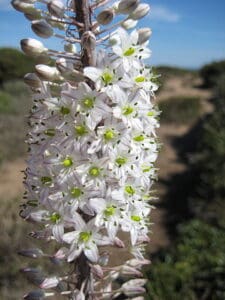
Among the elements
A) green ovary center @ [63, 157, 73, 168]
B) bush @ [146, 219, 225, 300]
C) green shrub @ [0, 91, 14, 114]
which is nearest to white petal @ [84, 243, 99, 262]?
green ovary center @ [63, 157, 73, 168]

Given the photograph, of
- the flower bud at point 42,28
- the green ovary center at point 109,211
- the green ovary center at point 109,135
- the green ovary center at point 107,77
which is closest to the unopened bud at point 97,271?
the green ovary center at point 109,211

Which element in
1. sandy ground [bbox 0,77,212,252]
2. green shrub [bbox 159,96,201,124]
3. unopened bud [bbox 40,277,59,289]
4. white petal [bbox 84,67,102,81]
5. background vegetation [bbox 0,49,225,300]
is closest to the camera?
white petal [bbox 84,67,102,81]

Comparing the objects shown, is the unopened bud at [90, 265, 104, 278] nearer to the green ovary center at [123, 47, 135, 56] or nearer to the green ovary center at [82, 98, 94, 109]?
the green ovary center at [82, 98, 94, 109]

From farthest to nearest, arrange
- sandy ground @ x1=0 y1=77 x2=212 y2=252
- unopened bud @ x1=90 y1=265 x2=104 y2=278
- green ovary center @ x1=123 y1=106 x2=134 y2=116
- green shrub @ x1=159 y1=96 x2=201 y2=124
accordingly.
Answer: green shrub @ x1=159 y1=96 x2=201 y2=124 → sandy ground @ x1=0 y1=77 x2=212 y2=252 → unopened bud @ x1=90 y1=265 x2=104 y2=278 → green ovary center @ x1=123 y1=106 x2=134 y2=116

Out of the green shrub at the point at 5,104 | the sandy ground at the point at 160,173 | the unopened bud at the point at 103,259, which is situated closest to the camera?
the unopened bud at the point at 103,259

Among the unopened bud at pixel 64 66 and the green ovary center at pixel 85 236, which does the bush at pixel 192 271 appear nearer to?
the green ovary center at pixel 85 236

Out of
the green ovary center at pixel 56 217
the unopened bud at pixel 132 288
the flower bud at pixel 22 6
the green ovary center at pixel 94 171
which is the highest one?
the flower bud at pixel 22 6

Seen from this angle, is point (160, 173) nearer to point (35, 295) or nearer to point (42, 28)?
point (35, 295)
